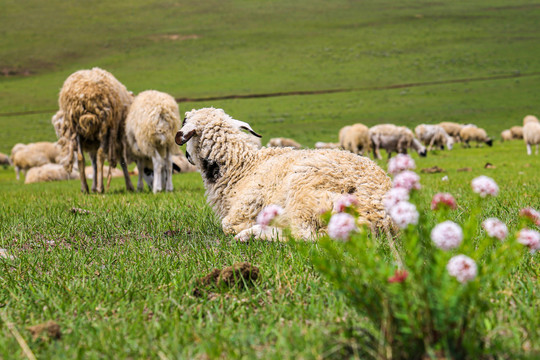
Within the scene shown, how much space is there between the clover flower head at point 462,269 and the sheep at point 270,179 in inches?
92.6

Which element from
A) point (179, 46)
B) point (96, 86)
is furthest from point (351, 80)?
point (96, 86)

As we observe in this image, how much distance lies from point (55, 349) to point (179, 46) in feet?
246

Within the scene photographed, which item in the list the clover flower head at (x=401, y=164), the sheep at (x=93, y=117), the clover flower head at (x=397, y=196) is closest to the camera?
the clover flower head at (x=397, y=196)

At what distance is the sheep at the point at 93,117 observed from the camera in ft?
31.2

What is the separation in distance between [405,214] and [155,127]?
8.00 metres

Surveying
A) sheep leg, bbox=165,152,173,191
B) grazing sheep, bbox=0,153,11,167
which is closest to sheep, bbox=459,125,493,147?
sheep leg, bbox=165,152,173,191

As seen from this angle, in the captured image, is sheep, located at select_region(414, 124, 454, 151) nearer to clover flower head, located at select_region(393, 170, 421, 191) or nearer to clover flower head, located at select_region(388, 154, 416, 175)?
clover flower head, located at select_region(388, 154, 416, 175)

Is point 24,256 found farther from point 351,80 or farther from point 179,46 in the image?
point 179,46

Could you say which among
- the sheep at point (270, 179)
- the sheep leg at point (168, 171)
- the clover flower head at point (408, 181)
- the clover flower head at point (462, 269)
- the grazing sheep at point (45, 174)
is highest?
the clover flower head at point (408, 181)

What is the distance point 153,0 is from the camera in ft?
311

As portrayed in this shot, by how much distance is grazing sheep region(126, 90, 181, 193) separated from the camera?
30.2 feet

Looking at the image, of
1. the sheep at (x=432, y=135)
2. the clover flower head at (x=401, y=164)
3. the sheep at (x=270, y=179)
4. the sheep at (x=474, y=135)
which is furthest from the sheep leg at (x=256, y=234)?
the sheep at (x=474, y=135)

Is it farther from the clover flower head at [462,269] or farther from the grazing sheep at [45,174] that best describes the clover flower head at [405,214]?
the grazing sheep at [45,174]

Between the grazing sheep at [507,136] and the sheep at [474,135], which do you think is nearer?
the sheep at [474,135]
